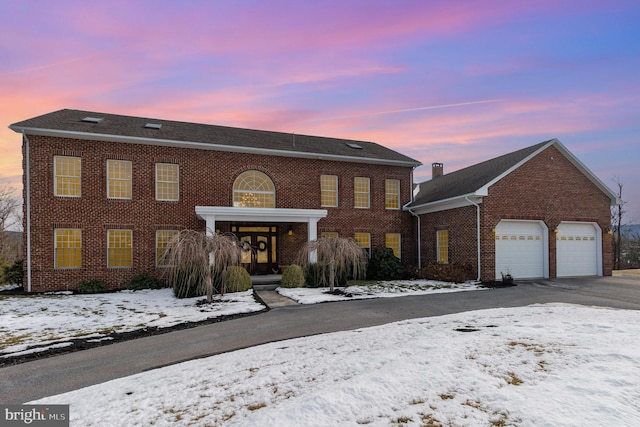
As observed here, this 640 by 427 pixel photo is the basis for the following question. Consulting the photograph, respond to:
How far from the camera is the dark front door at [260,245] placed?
60.0 ft

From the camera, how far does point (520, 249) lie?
17.3 metres

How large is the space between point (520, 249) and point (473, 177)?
424 centimetres

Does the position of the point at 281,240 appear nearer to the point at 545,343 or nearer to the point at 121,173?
the point at 121,173

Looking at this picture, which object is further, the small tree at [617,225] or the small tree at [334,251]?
the small tree at [617,225]

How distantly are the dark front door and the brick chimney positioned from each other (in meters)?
13.3

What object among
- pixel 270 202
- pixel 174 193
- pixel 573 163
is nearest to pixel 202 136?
pixel 174 193

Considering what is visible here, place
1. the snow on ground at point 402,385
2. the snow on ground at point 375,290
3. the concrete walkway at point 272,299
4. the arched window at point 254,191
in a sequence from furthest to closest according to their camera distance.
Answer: the arched window at point 254,191 → the snow on ground at point 375,290 → the concrete walkway at point 272,299 → the snow on ground at point 402,385

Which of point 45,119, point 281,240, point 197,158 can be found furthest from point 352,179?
point 45,119

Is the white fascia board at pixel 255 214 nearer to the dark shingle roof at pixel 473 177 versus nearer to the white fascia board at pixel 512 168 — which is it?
the dark shingle roof at pixel 473 177

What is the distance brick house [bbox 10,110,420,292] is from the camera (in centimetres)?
1477

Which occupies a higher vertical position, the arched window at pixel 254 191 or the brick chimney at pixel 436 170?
the brick chimney at pixel 436 170

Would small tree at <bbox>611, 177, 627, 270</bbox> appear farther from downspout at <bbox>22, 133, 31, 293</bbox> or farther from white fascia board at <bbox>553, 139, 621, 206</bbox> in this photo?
downspout at <bbox>22, 133, 31, 293</bbox>

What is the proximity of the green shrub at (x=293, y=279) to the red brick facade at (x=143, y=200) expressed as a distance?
3192 millimetres

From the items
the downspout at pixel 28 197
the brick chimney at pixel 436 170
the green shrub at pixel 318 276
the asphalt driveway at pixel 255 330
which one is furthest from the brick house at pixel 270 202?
the brick chimney at pixel 436 170
